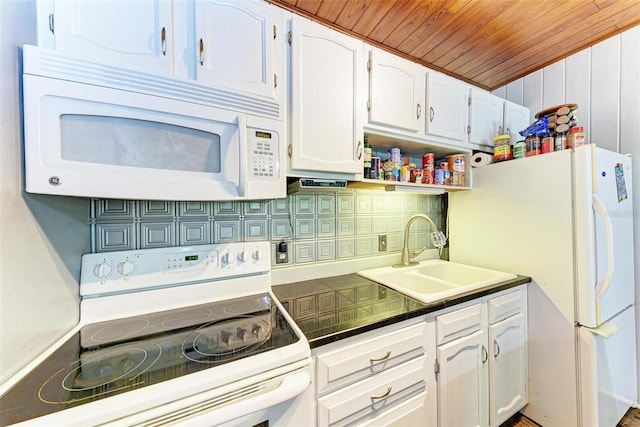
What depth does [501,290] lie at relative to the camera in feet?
4.10

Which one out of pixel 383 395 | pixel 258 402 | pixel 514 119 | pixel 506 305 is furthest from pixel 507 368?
pixel 514 119

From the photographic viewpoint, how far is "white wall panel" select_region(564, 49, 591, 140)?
163 cm

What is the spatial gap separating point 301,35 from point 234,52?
0.33m

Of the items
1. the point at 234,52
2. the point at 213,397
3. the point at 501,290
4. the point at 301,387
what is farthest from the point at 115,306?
the point at 501,290

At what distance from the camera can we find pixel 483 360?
3.96 feet

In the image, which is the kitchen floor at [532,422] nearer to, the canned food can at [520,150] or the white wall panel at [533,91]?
the canned food can at [520,150]

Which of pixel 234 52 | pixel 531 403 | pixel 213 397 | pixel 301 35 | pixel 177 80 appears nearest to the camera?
pixel 213 397

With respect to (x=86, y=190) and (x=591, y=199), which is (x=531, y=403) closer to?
(x=591, y=199)

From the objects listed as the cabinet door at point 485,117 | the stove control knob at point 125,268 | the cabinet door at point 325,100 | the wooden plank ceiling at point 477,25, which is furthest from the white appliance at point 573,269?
the stove control knob at point 125,268

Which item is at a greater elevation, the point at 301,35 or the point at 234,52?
the point at 301,35

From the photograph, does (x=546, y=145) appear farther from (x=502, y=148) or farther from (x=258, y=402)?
(x=258, y=402)

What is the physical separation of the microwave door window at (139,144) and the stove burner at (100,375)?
0.55m

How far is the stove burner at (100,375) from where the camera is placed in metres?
0.53

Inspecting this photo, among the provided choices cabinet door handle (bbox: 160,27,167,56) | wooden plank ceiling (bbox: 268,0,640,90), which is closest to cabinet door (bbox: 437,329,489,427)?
cabinet door handle (bbox: 160,27,167,56)
